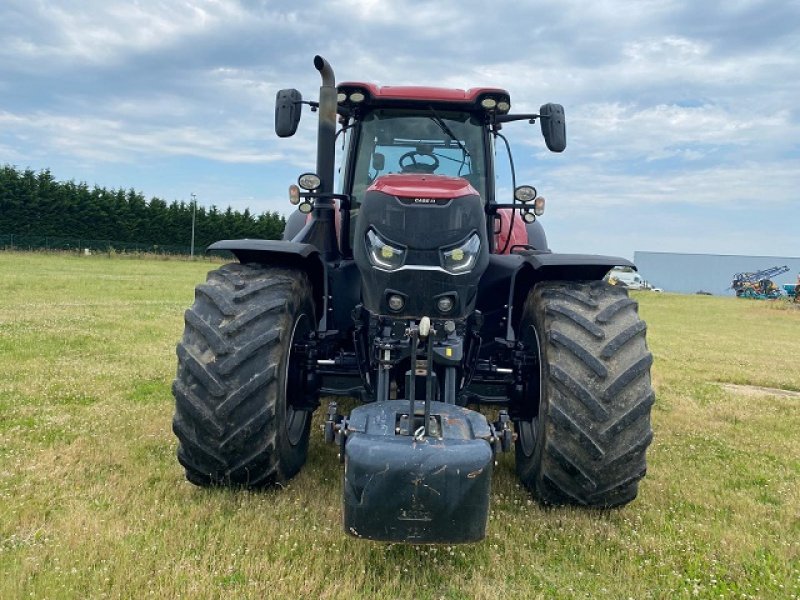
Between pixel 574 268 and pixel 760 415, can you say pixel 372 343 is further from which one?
pixel 760 415

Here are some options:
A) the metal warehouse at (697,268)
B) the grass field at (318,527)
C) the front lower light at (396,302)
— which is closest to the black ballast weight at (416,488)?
the grass field at (318,527)

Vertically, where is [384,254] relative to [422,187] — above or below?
below

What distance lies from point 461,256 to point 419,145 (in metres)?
1.64

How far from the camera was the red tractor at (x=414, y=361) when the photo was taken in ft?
9.26

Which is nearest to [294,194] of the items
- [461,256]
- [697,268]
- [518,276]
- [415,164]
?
[415,164]

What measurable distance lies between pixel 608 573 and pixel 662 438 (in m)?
2.98

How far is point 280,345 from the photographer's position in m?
3.65

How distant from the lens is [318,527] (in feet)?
11.3

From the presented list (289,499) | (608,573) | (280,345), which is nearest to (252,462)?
(289,499)

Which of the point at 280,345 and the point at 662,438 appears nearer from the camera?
the point at 280,345

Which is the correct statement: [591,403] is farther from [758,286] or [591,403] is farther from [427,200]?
[758,286]

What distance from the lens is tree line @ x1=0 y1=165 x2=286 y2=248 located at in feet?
148

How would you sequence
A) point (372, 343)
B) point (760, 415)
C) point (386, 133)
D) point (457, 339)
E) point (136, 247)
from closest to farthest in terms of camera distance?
point (457, 339), point (372, 343), point (386, 133), point (760, 415), point (136, 247)

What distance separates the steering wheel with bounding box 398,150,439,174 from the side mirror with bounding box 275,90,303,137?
830 mm
